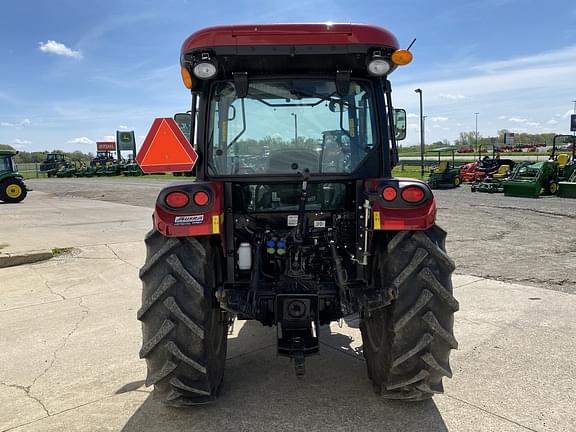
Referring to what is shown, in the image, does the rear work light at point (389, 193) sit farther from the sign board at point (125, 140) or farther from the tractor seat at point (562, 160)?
the sign board at point (125, 140)

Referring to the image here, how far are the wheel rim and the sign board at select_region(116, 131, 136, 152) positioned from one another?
38.4m

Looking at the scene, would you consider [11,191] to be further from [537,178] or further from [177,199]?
[537,178]

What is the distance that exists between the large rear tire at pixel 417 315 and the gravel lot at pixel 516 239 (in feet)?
12.1

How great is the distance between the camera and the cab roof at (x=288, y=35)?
2.93 metres

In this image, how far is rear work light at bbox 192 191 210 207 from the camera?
115 inches

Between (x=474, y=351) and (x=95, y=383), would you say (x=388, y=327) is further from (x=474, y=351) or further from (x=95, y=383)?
(x=95, y=383)

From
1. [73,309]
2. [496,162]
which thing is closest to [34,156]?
[496,162]

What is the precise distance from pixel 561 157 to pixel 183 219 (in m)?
19.7

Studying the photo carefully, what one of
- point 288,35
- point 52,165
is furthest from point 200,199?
point 52,165

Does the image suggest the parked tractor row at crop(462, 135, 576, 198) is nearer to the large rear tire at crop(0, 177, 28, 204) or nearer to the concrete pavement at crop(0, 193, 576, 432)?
the concrete pavement at crop(0, 193, 576, 432)

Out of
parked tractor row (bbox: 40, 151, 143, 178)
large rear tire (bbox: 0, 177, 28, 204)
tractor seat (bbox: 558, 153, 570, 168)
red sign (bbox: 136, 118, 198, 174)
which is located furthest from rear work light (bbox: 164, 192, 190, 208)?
parked tractor row (bbox: 40, 151, 143, 178)

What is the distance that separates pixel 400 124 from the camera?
12.4 ft

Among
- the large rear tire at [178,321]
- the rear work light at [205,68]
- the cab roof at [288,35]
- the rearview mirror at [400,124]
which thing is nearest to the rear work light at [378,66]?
the cab roof at [288,35]

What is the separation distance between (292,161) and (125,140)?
6052 centimetres
